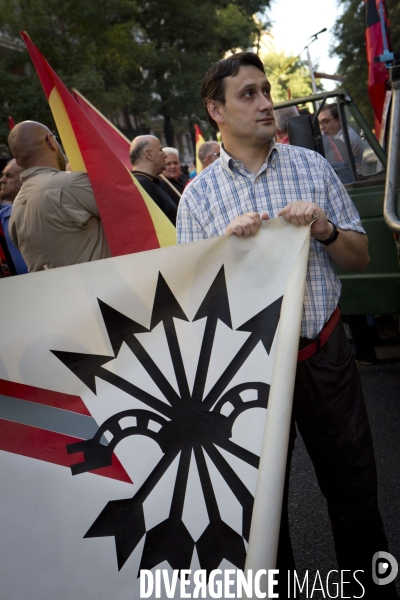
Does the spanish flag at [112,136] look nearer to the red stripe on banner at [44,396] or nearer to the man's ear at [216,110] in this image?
the man's ear at [216,110]

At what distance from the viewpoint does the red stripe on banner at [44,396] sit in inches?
92.9

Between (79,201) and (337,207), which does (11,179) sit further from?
(337,207)

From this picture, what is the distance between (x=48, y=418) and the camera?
2.37m

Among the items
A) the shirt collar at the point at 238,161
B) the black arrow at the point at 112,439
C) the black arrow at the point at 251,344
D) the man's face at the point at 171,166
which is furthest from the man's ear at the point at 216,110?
the man's face at the point at 171,166

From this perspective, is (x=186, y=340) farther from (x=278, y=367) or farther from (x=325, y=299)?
(x=325, y=299)

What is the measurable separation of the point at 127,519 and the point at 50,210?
2.12 metres

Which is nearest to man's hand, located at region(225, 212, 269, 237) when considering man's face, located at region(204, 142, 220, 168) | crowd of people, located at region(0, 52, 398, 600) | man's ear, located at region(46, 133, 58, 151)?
crowd of people, located at region(0, 52, 398, 600)

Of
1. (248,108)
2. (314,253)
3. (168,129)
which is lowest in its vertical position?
(314,253)

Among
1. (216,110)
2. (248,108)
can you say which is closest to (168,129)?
(216,110)

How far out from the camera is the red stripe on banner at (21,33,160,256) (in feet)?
13.1

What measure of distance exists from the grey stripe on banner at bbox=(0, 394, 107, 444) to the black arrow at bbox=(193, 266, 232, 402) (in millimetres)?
374

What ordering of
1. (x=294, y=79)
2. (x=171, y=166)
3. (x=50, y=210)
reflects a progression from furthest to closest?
(x=294, y=79), (x=171, y=166), (x=50, y=210)

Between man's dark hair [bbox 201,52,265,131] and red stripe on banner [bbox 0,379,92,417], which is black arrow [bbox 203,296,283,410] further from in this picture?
man's dark hair [bbox 201,52,265,131]

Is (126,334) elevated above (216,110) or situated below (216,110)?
below
